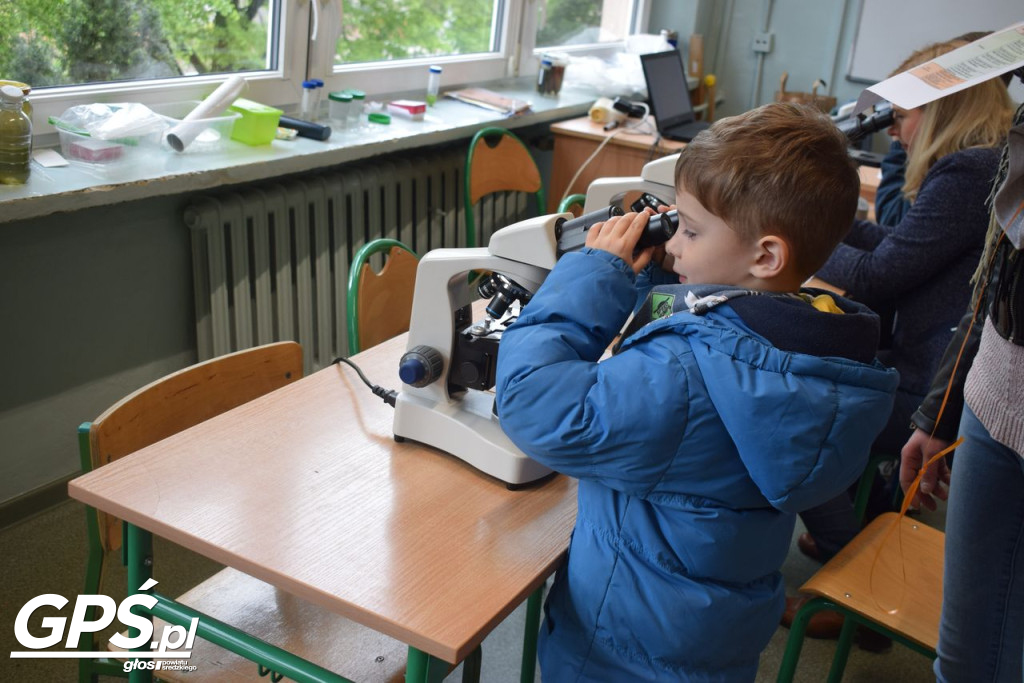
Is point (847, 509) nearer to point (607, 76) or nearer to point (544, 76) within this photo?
point (544, 76)

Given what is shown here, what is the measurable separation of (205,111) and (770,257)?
166cm

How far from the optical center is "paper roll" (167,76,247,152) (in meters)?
2.19

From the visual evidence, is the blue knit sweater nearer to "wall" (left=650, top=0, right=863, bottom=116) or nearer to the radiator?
the radiator

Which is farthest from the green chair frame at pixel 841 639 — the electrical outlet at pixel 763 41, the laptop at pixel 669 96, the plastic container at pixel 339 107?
the electrical outlet at pixel 763 41

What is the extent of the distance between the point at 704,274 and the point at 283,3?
190 centimetres

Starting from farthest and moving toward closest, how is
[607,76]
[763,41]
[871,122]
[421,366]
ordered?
[763,41] < [607,76] < [871,122] < [421,366]

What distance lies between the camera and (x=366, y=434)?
4.57 feet

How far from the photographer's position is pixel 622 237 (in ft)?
3.69

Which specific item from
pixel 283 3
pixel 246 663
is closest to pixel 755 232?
pixel 246 663

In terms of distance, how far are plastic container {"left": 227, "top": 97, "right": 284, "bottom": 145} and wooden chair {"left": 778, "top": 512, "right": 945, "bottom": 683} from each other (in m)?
1.70

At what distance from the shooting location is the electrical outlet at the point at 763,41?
4500 mm

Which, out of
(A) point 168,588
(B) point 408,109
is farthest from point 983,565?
(B) point 408,109

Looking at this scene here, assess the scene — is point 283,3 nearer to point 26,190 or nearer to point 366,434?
point 26,190

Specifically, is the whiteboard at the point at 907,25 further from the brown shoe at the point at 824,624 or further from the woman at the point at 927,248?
the brown shoe at the point at 824,624
